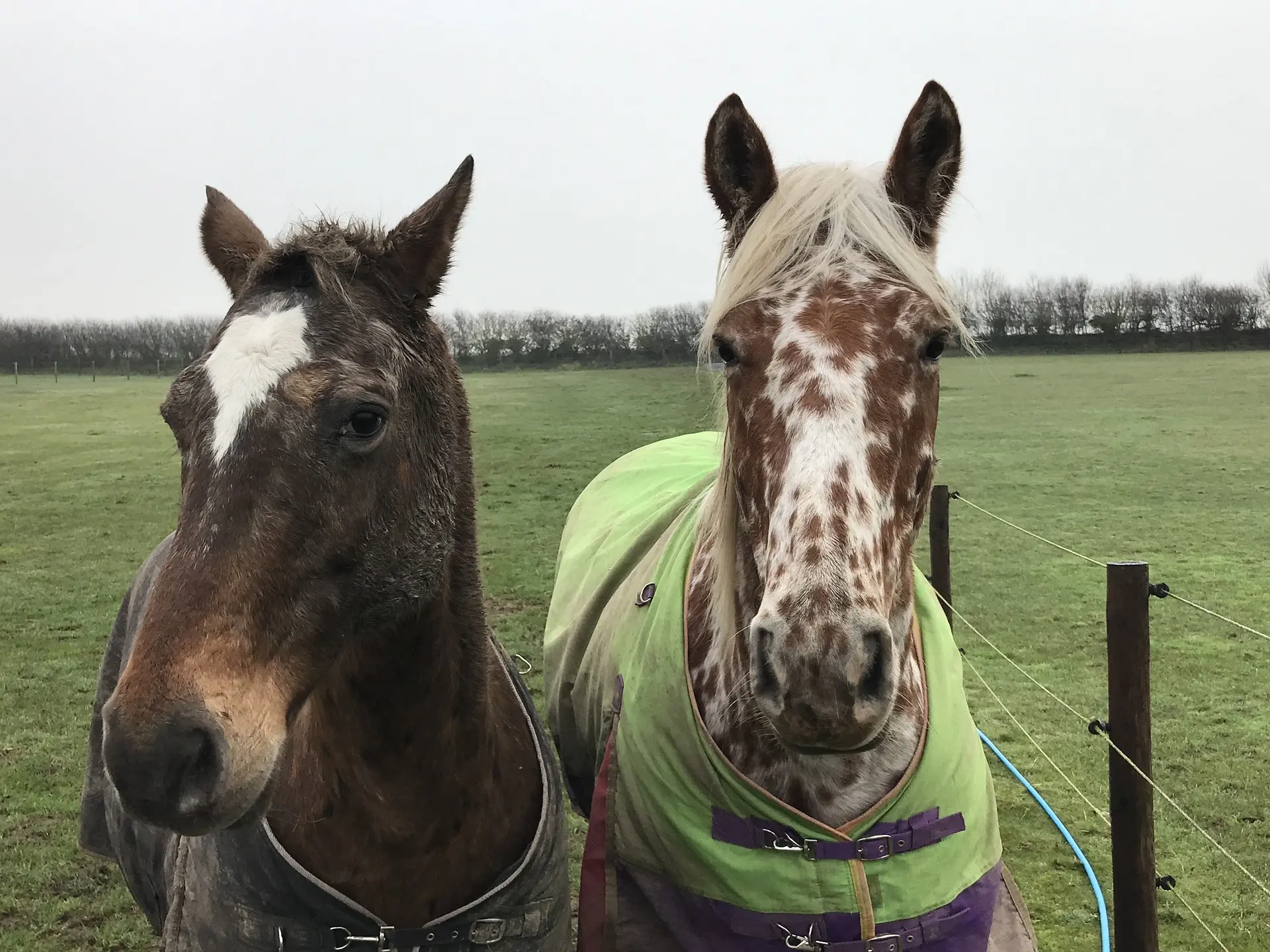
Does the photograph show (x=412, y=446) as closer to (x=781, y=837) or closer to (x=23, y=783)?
(x=781, y=837)

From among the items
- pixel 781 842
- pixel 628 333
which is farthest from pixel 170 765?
pixel 628 333

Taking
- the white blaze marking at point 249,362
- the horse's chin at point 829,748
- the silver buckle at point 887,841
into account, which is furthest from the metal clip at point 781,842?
the white blaze marking at point 249,362

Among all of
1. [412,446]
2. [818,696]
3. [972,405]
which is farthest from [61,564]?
[972,405]

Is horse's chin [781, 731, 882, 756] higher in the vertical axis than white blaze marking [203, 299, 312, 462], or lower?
lower

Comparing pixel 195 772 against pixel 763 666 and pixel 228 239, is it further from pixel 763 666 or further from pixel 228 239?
pixel 228 239

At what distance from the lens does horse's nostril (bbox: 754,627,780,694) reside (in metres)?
1.42

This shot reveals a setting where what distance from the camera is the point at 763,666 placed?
1459 millimetres

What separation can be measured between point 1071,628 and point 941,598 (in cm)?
252

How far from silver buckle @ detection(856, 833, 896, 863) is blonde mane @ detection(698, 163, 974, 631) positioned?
535mm

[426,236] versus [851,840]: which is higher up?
[426,236]

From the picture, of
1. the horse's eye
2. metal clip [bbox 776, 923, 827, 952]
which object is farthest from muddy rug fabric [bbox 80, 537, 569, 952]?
the horse's eye

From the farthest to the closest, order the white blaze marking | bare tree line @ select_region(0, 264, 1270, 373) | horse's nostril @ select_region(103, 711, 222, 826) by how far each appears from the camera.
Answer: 1. bare tree line @ select_region(0, 264, 1270, 373)
2. the white blaze marking
3. horse's nostril @ select_region(103, 711, 222, 826)

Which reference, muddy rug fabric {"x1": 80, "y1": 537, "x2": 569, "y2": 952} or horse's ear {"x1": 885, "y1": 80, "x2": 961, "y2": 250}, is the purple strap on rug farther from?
horse's ear {"x1": 885, "y1": 80, "x2": 961, "y2": 250}

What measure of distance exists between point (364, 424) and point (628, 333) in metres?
29.8
